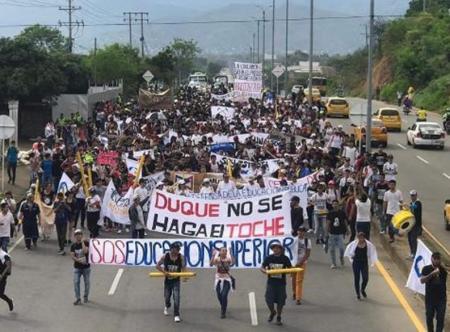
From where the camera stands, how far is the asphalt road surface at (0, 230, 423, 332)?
15.2 m

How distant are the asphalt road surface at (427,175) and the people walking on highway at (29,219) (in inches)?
376

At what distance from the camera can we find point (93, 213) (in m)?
22.0

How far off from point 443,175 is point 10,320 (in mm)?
23011

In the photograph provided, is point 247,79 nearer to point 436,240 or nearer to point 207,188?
point 207,188

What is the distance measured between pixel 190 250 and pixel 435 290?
4619 mm

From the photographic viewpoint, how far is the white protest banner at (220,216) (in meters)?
18.9

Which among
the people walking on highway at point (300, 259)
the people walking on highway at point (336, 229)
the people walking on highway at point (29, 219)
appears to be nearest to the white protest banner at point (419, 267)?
the people walking on highway at point (300, 259)

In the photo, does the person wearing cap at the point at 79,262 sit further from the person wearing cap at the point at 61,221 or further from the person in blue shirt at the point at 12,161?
the person in blue shirt at the point at 12,161

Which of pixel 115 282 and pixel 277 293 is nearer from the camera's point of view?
pixel 277 293

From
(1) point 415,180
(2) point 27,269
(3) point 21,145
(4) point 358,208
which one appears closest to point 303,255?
(4) point 358,208

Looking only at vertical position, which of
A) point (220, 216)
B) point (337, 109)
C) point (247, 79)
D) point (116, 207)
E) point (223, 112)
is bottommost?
point (116, 207)

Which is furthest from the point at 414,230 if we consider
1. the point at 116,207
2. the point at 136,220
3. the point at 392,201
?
the point at 116,207

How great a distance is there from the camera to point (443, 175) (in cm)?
3531

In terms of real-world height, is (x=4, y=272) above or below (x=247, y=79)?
below
